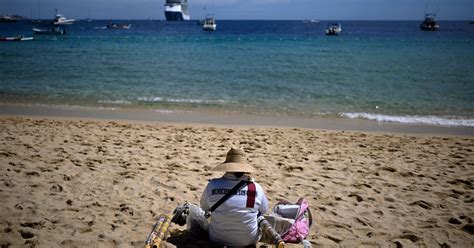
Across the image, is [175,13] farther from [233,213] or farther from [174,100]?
[233,213]

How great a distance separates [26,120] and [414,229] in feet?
34.6

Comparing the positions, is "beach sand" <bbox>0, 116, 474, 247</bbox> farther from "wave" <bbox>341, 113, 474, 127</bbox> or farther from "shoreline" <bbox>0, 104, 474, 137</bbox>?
"wave" <bbox>341, 113, 474, 127</bbox>

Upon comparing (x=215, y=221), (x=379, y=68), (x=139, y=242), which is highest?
(x=379, y=68)

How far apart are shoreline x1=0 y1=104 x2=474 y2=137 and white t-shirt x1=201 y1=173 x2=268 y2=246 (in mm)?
6545

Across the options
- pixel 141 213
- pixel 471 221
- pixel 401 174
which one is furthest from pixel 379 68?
pixel 141 213

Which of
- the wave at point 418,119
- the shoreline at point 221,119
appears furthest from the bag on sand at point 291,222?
the wave at point 418,119

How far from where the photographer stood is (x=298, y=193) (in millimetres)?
5070

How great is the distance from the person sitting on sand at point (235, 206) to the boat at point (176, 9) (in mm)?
145794

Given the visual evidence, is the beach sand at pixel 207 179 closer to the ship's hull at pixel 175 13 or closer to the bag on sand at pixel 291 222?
the bag on sand at pixel 291 222

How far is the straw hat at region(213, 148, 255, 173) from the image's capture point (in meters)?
3.38

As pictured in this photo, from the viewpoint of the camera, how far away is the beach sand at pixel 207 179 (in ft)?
12.9

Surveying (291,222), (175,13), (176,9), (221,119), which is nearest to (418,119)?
(221,119)

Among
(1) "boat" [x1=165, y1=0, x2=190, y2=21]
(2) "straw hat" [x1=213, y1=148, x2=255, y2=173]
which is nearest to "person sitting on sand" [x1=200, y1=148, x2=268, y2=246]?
(2) "straw hat" [x1=213, y1=148, x2=255, y2=173]

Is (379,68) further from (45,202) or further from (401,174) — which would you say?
(45,202)
